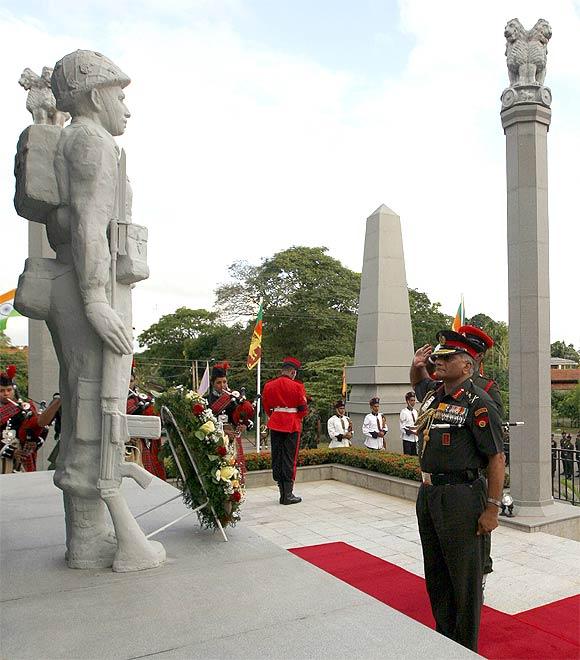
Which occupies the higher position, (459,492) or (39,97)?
(39,97)

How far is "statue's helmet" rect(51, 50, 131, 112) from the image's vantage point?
328 cm

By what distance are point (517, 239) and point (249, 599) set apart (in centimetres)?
583

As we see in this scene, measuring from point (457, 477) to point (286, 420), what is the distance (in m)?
4.93

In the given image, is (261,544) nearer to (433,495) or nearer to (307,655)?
(433,495)

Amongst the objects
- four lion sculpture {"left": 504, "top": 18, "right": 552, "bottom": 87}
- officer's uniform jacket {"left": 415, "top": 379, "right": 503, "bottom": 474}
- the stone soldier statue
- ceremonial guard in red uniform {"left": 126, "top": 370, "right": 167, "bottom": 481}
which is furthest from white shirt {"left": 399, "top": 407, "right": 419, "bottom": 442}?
the stone soldier statue

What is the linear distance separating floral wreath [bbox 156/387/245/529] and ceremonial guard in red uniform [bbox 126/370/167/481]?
125 inches

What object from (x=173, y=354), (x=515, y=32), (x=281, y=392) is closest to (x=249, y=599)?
(x=281, y=392)

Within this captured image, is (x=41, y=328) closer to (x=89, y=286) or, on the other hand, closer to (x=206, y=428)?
(x=206, y=428)

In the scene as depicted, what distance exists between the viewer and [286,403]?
8.16 meters

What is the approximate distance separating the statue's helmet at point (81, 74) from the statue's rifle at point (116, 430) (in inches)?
21.1

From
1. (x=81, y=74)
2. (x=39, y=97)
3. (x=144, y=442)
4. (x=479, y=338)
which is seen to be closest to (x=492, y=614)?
(x=479, y=338)

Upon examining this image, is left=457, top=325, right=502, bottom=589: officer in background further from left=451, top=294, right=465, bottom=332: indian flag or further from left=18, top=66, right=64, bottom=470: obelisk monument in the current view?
left=18, top=66, right=64, bottom=470: obelisk monument

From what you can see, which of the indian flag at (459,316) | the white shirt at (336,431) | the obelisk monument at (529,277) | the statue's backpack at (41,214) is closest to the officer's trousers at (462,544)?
the statue's backpack at (41,214)

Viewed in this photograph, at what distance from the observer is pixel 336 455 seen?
409 inches
